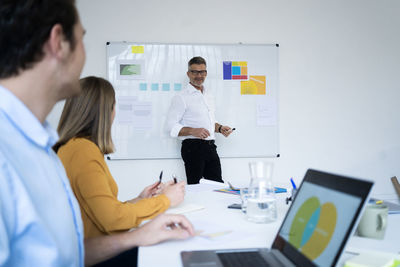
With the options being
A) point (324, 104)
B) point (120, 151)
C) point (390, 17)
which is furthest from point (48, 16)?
point (390, 17)

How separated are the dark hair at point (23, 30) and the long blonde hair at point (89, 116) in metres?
0.69

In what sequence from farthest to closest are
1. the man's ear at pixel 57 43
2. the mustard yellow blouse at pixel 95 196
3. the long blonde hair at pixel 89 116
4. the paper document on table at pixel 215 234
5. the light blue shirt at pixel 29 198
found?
1. the long blonde hair at pixel 89 116
2. the mustard yellow blouse at pixel 95 196
3. the paper document on table at pixel 215 234
4. the man's ear at pixel 57 43
5. the light blue shirt at pixel 29 198

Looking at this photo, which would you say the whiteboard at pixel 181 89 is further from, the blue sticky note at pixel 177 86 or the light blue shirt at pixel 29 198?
the light blue shirt at pixel 29 198

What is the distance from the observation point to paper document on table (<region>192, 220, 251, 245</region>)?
1049mm

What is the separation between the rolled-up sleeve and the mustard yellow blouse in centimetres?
218

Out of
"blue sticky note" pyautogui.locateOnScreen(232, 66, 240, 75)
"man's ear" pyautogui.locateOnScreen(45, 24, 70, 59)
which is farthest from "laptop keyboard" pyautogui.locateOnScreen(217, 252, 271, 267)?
"blue sticky note" pyautogui.locateOnScreen(232, 66, 240, 75)

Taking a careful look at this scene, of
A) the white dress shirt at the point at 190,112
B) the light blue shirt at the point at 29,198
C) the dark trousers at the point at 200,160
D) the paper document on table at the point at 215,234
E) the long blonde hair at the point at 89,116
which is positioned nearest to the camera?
the light blue shirt at the point at 29,198

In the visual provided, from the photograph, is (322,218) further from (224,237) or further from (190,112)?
(190,112)

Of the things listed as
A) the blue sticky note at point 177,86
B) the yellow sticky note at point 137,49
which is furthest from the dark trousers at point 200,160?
the yellow sticky note at point 137,49

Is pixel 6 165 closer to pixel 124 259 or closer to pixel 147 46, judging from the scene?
pixel 124 259

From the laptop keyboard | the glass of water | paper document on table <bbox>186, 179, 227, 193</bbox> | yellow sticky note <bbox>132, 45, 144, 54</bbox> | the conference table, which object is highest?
yellow sticky note <bbox>132, 45, 144, 54</bbox>

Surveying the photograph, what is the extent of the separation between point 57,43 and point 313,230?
2.21 ft

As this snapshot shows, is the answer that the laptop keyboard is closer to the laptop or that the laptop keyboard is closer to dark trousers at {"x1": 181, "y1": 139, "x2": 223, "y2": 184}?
the laptop

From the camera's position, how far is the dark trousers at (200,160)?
3.43 m
